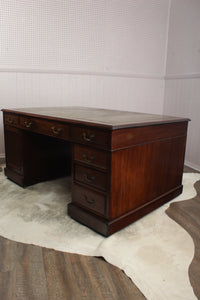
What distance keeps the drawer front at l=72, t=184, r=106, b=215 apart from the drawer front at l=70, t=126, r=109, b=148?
14.5 inches

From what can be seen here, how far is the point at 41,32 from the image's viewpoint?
362 centimetres

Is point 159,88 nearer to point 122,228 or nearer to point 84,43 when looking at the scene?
point 84,43

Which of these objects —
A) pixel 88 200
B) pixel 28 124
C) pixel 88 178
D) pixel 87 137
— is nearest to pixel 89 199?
pixel 88 200

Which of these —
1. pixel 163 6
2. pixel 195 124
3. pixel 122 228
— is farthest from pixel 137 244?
pixel 163 6

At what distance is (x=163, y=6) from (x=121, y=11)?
0.77 meters

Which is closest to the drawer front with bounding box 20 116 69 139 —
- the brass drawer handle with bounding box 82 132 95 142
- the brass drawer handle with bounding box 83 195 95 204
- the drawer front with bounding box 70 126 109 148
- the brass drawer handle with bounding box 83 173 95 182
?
the drawer front with bounding box 70 126 109 148

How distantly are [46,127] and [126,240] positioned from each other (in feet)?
3.74

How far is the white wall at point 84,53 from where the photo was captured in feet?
11.6

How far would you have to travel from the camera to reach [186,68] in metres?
3.77

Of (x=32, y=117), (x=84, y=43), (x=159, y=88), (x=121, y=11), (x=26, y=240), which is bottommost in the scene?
(x=26, y=240)

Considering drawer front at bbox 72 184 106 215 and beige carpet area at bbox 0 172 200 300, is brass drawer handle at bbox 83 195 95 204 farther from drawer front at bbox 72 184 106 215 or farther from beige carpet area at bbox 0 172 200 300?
beige carpet area at bbox 0 172 200 300

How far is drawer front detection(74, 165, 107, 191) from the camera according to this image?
5.96 feet

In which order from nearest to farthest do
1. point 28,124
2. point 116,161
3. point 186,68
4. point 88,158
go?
point 116,161 → point 88,158 → point 28,124 → point 186,68

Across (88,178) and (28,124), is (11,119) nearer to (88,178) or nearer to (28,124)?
(28,124)
